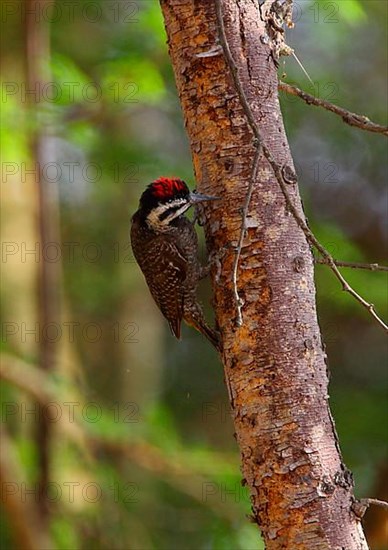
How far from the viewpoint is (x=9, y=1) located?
854 centimetres

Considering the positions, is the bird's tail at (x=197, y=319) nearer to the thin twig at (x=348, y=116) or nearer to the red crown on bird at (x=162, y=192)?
the red crown on bird at (x=162, y=192)

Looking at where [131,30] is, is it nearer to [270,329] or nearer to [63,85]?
[63,85]

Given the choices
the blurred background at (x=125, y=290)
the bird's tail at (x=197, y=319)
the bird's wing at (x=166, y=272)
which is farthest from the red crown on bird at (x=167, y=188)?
the blurred background at (x=125, y=290)

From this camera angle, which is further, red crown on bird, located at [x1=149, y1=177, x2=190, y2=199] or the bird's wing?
the bird's wing

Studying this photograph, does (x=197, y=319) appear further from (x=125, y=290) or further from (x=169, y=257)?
(x=125, y=290)

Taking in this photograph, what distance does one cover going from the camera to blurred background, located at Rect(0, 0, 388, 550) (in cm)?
623

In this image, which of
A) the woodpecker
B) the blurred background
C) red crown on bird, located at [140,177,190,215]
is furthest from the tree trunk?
the blurred background

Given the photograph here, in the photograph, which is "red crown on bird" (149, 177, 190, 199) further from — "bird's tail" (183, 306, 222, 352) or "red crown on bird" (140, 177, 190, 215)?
"bird's tail" (183, 306, 222, 352)

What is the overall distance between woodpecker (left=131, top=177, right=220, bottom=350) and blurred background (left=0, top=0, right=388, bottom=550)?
1160mm

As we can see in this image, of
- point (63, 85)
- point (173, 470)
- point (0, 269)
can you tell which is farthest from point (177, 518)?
point (63, 85)

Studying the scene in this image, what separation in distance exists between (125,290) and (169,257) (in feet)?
14.4

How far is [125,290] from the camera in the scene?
30.0ft

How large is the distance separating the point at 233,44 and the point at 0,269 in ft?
16.8

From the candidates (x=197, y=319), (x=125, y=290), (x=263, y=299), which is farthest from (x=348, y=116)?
(x=125, y=290)
